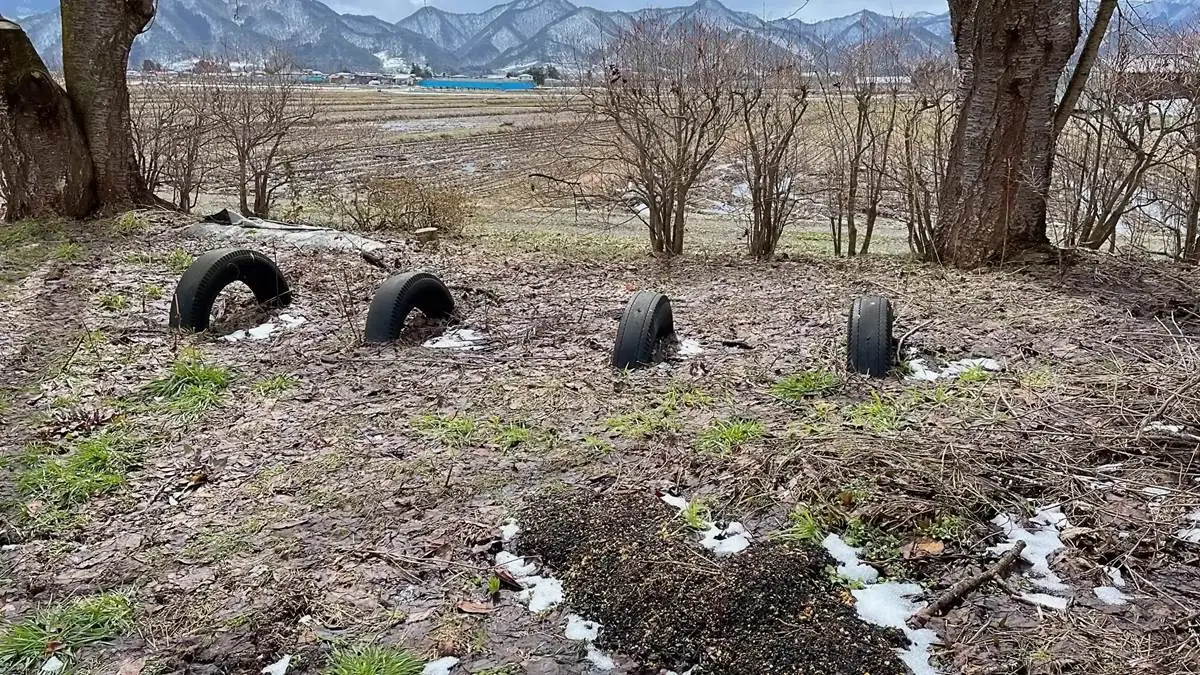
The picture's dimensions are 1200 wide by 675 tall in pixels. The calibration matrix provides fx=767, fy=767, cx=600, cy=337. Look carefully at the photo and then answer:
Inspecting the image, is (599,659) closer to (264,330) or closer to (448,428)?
(448,428)

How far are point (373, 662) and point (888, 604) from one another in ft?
5.39

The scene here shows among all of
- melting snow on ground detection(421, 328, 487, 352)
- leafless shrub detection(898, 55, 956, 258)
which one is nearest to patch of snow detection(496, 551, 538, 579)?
melting snow on ground detection(421, 328, 487, 352)

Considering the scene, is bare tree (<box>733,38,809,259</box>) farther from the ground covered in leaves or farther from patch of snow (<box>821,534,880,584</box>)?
patch of snow (<box>821,534,880,584</box>)

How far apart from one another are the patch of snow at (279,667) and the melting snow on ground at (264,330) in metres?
3.51

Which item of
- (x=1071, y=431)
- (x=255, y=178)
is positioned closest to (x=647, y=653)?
(x=1071, y=431)

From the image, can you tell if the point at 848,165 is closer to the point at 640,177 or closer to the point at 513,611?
the point at 640,177

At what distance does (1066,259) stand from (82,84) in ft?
34.1

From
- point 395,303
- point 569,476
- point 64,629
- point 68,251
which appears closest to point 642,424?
point 569,476

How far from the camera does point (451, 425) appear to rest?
4020 millimetres

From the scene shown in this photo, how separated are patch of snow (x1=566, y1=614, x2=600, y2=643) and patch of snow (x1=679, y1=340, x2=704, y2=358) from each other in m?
2.69

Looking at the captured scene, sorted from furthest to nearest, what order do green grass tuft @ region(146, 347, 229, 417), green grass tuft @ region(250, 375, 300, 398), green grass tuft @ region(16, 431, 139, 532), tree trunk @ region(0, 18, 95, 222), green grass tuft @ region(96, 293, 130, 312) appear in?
tree trunk @ region(0, 18, 95, 222)
green grass tuft @ region(96, 293, 130, 312)
green grass tuft @ region(250, 375, 300, 398)
green grass tuft @ region(146, 347, 229, 417)
green grass tuft @ region(16, 431, 139, 532)

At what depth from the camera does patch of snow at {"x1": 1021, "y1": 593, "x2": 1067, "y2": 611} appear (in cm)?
243

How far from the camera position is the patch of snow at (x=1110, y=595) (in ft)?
8.00

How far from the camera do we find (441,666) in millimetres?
2355
